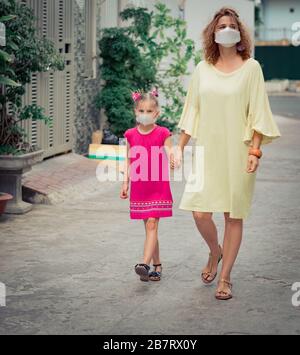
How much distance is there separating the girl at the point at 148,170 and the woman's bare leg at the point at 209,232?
39cm

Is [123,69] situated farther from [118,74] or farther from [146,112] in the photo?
[146,112]

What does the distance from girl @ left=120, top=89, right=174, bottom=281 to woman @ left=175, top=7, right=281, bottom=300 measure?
1.19 feet

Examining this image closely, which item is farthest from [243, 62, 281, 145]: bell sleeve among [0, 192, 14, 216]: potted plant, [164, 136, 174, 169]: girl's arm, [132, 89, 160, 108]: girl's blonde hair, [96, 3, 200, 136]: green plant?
[96, 3, 200, 136]: green plant

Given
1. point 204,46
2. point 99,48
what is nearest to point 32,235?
point 204,46

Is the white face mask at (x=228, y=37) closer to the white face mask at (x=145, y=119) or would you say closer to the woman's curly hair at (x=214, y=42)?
the woman's curly hair at (x=214, y=42)

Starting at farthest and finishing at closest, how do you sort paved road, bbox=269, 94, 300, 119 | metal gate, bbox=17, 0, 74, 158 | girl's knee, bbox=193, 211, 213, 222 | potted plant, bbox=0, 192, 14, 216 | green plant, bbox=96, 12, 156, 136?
paved road, bbox=269, 94, 300, 119, green plant, bbox=96, 12, 156, 136, metal gate, bbox=17, 0, 74, 158, potted plant, bbox=0, 192, 14, 216, girl's knee, bbox=193, 211, 213, 222

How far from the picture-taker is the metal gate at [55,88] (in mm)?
12539

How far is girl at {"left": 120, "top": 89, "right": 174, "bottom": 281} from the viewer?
6.88 m

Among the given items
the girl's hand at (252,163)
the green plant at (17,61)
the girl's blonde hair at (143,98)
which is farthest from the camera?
the green plant at (17,61)

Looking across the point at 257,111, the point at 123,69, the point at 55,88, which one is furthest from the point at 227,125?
the point at 123,69

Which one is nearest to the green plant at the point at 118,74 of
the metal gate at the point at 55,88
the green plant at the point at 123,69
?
the green plant at the point at 123,69

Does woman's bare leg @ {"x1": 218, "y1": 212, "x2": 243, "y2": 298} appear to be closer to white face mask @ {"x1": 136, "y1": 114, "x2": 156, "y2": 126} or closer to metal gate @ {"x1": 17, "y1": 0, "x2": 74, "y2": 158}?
white face mask @ {"x1": 136, "y1": 114, "x2": 156, "y2": 126}
